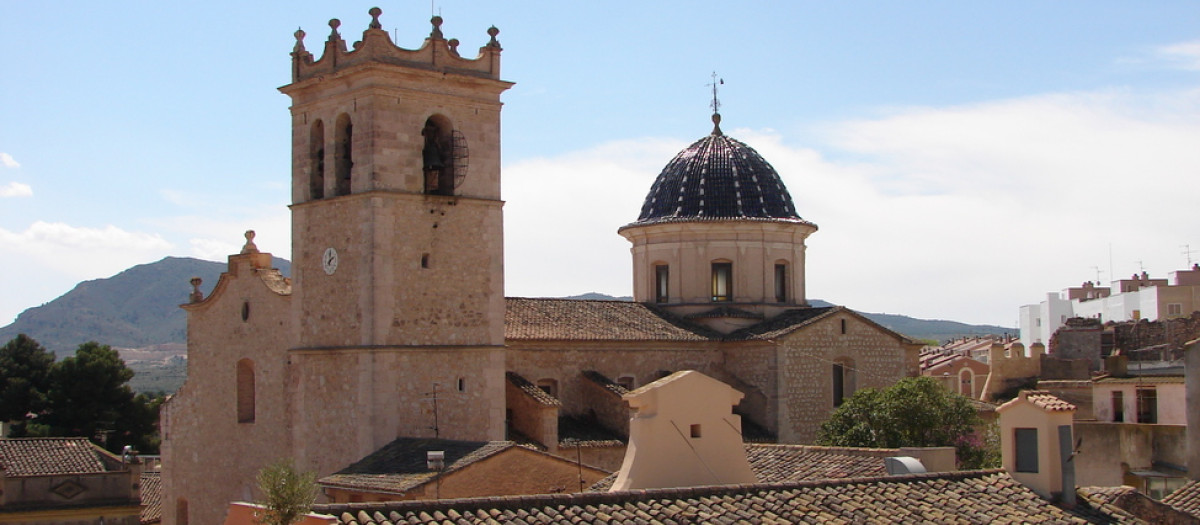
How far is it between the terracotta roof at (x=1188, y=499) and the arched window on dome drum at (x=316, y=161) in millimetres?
16536

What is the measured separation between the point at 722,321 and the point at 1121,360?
29.9ft

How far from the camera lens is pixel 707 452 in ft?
60.7

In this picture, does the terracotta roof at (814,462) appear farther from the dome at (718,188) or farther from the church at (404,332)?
the dome at (718,188)

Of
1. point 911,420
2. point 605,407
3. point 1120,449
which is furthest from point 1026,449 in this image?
point 605,407

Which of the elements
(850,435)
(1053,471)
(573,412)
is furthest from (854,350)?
(1053,471)

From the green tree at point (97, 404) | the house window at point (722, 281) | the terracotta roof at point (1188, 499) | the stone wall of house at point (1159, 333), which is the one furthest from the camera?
the green tree at point (97, 404)

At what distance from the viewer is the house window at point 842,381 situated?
35.9 meters

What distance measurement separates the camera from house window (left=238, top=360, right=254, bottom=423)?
104ft

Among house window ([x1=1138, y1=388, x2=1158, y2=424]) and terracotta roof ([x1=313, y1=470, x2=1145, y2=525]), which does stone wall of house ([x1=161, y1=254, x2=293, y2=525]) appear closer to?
terracotta roof ([x1=313, y1=470, x2=1145, y2=525])

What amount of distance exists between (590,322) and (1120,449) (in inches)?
458

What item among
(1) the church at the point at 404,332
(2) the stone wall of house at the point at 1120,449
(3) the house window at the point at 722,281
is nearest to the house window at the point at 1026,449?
(2) the stone wall of house at the point at 1120,449

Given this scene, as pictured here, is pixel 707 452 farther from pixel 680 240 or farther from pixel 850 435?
pixel 680 240

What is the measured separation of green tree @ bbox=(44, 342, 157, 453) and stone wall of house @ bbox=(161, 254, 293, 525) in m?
21.5

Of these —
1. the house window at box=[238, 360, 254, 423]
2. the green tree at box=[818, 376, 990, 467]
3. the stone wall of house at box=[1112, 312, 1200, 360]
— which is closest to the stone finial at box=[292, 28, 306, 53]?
the house window at box=[238, 360, 254, 423]
